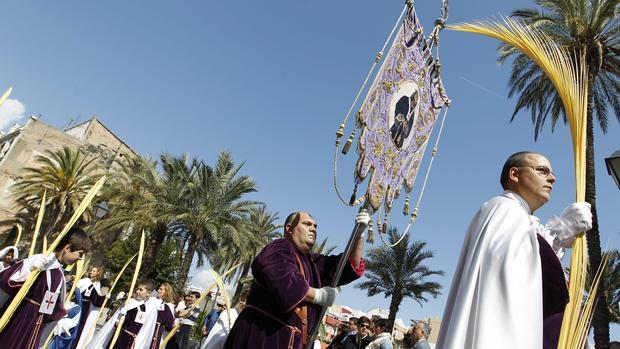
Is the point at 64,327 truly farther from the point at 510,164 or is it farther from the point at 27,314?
the point at 510,164

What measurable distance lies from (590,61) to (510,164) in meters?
11.8

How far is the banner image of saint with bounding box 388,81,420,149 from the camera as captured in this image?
430 centimetres

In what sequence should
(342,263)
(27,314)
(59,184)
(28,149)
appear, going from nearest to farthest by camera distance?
Result: 1. (342,263)
2. (27,314)
3. (59,184)
4. (28,149)

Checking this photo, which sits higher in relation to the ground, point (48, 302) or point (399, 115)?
point (399, 115)

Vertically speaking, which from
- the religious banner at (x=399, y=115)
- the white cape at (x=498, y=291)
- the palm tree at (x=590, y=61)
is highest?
the palm tree at (x=590, y=61)

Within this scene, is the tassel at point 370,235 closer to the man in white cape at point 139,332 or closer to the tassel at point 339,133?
the tassel at point 339,133

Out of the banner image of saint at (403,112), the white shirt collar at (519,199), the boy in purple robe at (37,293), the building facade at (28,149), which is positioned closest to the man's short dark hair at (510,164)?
the white shirt collar at (519,199)

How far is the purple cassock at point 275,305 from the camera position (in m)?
3.02

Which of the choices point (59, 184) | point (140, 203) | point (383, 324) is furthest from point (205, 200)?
point (383, 324)

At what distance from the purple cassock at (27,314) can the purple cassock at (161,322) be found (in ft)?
11.7

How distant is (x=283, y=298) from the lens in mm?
2979

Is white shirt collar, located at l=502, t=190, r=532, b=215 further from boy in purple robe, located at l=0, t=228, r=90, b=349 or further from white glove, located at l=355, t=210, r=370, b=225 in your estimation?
boy in purple robe, located at l=0, t=228, r=90, b=349

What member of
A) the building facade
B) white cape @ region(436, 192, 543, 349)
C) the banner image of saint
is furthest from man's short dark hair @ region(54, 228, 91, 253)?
the building facade

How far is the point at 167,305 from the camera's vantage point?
25.9 feet
